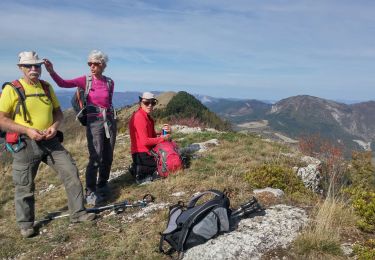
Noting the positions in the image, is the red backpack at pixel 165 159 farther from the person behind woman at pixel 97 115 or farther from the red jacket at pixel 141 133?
the person behind woman at pixel 97 115

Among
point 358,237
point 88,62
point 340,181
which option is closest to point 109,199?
point 88,62

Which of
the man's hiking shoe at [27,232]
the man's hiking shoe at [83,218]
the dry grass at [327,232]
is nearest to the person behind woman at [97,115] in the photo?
the man's hiking shoe at [83,218]

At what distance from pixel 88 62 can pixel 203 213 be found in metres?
3.73

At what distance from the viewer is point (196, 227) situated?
534cm

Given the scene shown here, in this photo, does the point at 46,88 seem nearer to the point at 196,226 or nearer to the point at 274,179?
the point at 196,226

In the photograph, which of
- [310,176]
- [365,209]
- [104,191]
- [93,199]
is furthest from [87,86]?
[310,176]

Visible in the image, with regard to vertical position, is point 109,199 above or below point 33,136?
below

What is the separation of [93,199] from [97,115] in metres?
1.76

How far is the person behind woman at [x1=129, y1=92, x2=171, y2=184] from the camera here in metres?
8.62

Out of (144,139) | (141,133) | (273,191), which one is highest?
(141,133)

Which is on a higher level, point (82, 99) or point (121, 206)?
point (82, 99)

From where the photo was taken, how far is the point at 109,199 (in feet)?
26.9

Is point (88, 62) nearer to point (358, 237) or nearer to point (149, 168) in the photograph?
point (149, 168)

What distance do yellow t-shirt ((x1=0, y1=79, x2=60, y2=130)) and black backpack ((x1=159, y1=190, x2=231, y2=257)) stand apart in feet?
9.07
